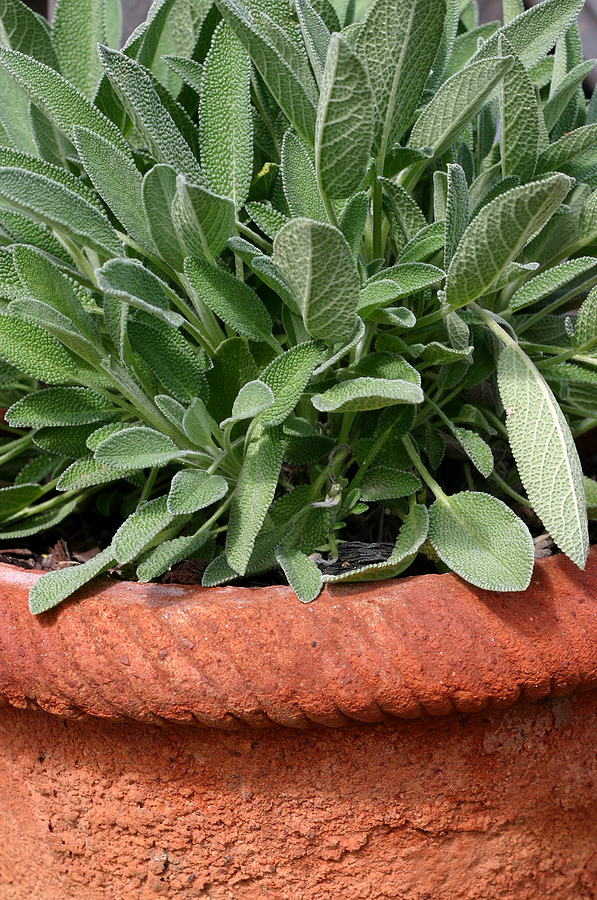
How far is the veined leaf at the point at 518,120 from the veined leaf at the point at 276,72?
153 millimetres

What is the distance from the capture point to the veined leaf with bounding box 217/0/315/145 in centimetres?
54

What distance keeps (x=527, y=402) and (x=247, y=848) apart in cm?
40

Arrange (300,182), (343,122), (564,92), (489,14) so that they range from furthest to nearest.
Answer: (489,14) → (564,92) → (300,182) → (343,122)

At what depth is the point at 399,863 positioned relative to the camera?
578 millimetres

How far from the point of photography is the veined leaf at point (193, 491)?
526 millimetres

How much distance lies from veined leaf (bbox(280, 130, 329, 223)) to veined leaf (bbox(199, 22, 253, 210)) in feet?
0.14

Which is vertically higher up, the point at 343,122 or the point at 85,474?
the point at 343,122

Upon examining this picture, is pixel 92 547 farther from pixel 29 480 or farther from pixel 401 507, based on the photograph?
pixel 401 507

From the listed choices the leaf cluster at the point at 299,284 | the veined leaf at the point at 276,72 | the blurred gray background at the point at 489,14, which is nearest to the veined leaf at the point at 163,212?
the leaf cluster at the point at 299,284

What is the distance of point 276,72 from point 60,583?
41 centimetres

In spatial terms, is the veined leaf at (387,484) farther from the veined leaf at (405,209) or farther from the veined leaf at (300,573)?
the veined leaf at (405,209)

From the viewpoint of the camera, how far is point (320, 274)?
0.49 metres

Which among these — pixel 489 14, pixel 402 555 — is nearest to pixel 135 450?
pixel 402 555

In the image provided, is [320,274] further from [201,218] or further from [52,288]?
[52,288]
